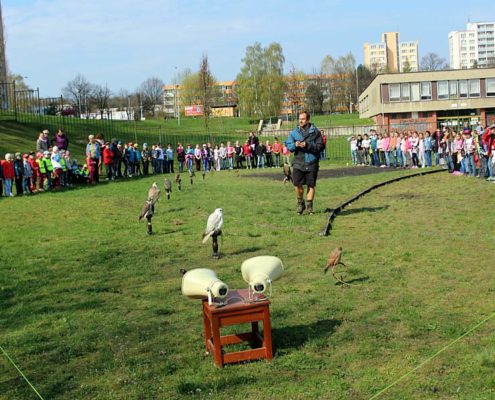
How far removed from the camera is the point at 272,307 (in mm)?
7566

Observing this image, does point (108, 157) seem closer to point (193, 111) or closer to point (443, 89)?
point (443, 89)

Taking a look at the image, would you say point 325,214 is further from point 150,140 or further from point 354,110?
point 354,110

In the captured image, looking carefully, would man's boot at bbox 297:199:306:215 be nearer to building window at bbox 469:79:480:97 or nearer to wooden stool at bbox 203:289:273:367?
wooden stool at bbox 203:289:273:367

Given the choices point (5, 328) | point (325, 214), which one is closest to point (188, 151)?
point (325, 214)

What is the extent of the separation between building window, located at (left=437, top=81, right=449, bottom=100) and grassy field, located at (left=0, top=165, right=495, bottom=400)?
2752 inches

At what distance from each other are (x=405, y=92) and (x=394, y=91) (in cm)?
135

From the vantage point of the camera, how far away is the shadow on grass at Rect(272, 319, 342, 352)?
6301 millimetres

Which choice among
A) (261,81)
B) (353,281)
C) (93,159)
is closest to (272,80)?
(261,81)

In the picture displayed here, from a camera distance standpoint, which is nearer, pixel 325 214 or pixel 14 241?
pixel 14 241

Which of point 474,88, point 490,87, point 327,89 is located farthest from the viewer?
point 327,89

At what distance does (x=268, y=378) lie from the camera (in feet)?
18.0

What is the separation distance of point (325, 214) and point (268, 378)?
31.6 feet

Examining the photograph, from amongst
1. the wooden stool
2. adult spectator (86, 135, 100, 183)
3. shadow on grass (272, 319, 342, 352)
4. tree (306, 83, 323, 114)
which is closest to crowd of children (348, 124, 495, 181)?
adult spectator (86, 135, 100, 183)

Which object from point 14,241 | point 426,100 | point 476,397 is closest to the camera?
point 476,397
